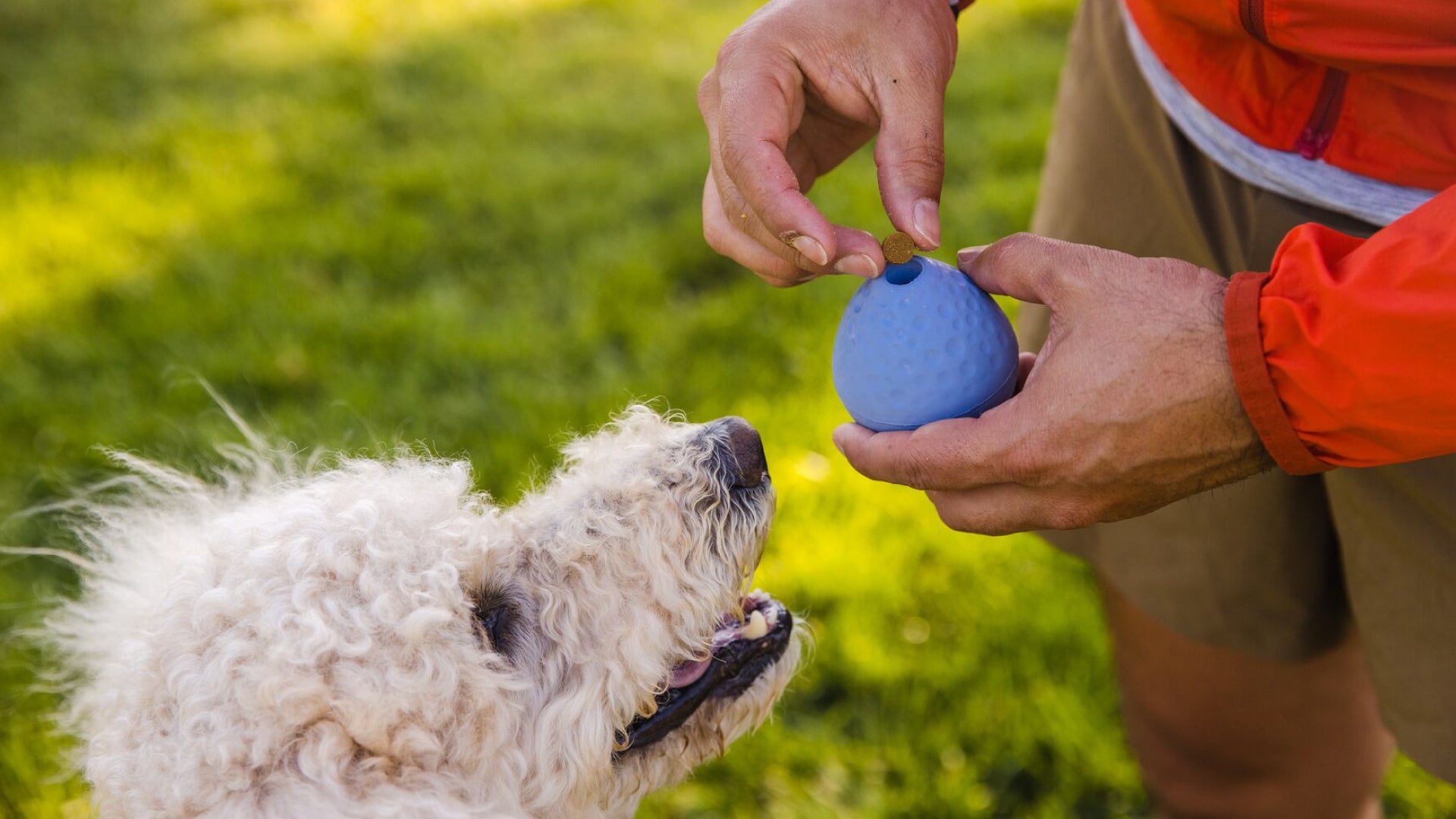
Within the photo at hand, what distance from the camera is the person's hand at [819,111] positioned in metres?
1.43

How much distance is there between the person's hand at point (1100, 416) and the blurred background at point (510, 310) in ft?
3.93

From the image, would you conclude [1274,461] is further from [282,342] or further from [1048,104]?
[1048,104]

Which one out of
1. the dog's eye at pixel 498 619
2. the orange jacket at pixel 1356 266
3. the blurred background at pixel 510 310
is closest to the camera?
the orange jacket at pixel 1356 266

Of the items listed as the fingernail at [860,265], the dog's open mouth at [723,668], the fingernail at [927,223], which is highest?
the fingernail at [927,223]

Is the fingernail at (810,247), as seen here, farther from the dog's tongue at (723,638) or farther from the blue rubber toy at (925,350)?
the dog's tongue at (723,638)

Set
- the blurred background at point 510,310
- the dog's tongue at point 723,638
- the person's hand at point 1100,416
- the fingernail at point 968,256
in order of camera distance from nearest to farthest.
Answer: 1. the person's hand at point 1100,416
2. the fingernail at point 968,256
3. the dog's tongue at point 723,638
4. the blurred background at point 510,310

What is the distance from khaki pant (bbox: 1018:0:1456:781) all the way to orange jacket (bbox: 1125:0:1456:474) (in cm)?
14

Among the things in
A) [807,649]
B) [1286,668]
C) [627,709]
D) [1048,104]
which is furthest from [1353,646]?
[1048,104]

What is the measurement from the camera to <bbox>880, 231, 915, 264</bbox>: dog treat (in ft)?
4.67

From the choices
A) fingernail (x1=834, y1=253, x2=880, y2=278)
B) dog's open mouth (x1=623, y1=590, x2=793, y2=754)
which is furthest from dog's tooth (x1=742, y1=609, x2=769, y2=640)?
fingernail (x1=834, y1=253, x2=880, y2=278)

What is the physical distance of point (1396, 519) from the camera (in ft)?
4.93

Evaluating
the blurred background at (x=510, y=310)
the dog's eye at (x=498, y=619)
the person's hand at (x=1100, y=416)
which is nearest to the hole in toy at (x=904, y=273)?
the person's hand at (x=1100, y=416)

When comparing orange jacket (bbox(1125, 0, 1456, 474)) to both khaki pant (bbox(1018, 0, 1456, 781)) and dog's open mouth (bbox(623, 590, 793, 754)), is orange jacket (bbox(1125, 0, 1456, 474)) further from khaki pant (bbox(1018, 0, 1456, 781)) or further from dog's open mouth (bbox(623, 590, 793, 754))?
dog's open mouth (bbox(623, 590, 793, 754))

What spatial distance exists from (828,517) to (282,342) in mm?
1872
